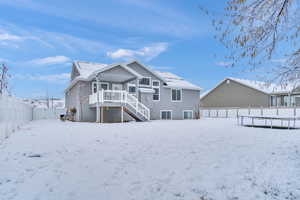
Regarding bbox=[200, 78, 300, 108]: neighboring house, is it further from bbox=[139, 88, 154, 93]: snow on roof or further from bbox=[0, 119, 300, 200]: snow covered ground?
bbox=[0, 119, 300, 200]: snow covered ground

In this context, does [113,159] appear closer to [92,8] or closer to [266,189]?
[266,189]

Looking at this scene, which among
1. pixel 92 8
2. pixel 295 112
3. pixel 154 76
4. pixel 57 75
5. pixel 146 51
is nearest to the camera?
pixel 92 8

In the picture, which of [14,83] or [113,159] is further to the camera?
[14,83]

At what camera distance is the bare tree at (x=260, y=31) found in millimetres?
4152

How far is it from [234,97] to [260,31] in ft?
87.8

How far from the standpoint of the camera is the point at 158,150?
5.29 meters

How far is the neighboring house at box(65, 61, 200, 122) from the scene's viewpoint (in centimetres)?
1521

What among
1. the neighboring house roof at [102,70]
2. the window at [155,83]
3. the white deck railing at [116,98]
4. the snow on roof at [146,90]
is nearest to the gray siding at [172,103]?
the snow on roof at [146,90]

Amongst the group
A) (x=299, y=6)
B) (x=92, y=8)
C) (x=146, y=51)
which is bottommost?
(x=299, y=6)

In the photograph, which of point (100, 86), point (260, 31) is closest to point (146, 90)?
point (100, 86)

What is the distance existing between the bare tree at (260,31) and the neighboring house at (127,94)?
429 inches

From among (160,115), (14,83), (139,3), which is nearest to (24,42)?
(14,83)

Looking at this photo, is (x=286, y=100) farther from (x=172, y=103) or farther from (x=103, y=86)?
(x=103, y=86)

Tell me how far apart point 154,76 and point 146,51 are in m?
13.3
